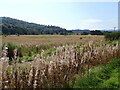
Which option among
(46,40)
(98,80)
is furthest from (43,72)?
(46,40)

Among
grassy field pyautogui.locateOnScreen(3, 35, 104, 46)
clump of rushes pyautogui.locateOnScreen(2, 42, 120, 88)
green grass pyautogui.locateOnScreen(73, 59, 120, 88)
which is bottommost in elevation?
grassy field pyautogui.locateOnScreen(3, 35, 104, 46)

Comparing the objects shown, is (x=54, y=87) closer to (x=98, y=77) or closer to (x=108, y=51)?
(x=98, y=77)

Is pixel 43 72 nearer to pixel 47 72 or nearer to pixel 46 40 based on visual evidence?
pixel 47 72

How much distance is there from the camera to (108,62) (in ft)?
37.2

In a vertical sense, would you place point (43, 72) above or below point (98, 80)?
above

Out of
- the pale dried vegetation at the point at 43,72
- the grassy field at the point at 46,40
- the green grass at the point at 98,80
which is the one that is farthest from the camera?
the grassy field at the point at 46,40

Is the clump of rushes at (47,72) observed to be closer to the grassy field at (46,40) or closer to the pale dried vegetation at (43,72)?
the pale dried vegetation at (43,72)

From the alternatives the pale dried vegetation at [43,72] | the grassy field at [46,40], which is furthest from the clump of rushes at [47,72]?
the grassy field at [46,40]

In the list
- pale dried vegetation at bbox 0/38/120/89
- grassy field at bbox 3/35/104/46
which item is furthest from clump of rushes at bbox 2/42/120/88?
grassy field at bbox 3/35/104/46

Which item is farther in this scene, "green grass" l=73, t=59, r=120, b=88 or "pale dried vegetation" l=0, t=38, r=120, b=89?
"green grass" l=73, t=59, r=120, b=88

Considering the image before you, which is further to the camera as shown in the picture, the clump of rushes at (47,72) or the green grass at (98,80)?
the green grass at (98,80)

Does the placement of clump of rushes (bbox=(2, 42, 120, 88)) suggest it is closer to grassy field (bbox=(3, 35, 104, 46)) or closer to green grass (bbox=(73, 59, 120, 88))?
green grass (bbox=(73, 59, 120, 88))

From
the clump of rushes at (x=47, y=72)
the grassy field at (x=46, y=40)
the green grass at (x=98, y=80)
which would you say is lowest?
the grassy field at (x=46, y=40)

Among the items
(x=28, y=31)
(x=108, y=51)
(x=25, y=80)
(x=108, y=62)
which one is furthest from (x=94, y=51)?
(x=28, y=31)
